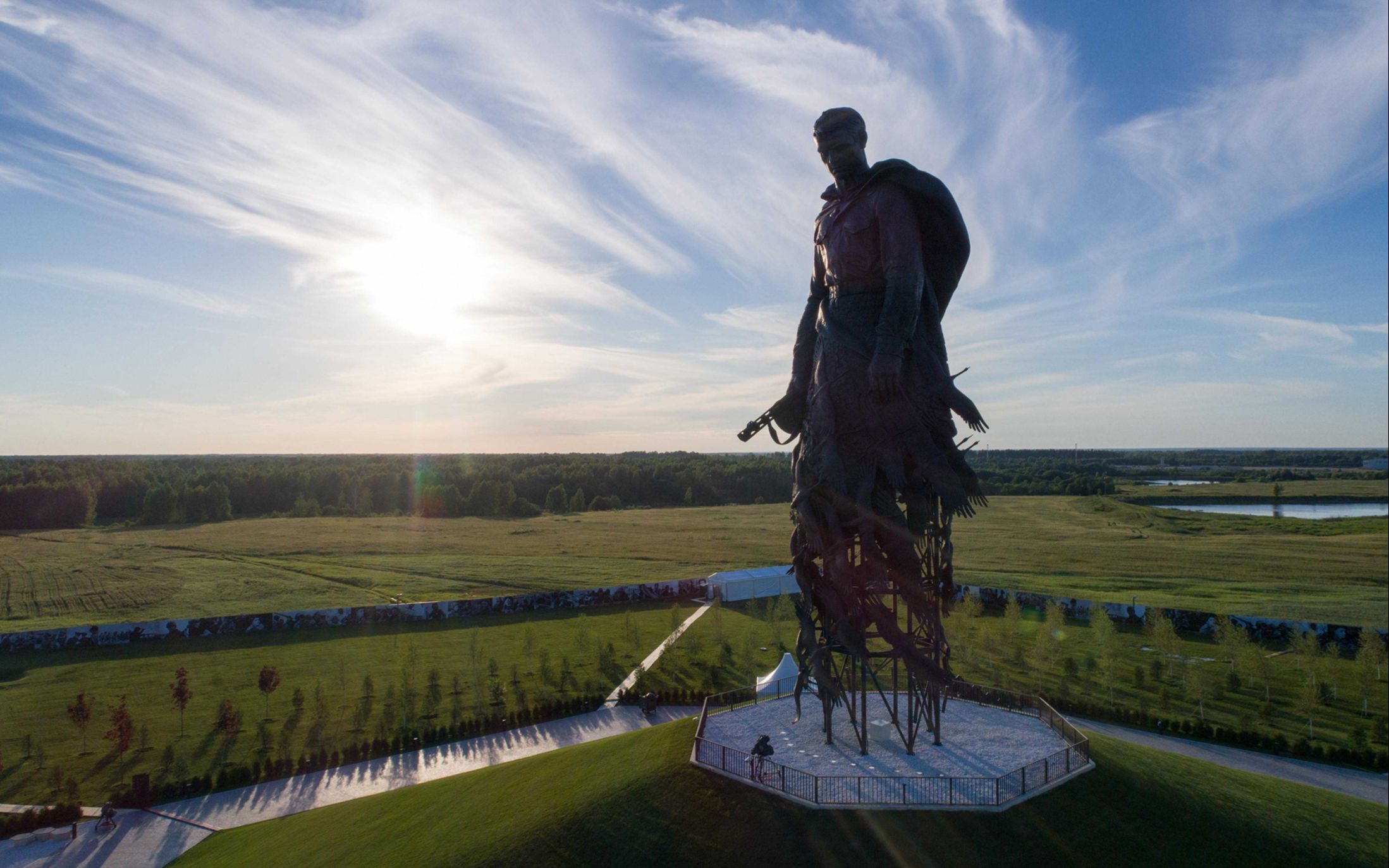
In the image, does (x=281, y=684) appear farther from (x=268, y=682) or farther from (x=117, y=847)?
(x=117, y=847)

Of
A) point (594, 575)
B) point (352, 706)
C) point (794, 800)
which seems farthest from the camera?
point (594, 575)

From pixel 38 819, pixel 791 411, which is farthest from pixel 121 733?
pixel 791 411

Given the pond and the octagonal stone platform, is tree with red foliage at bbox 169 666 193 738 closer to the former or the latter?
the octagonal stone platform

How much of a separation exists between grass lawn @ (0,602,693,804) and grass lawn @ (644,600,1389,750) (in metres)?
3.74

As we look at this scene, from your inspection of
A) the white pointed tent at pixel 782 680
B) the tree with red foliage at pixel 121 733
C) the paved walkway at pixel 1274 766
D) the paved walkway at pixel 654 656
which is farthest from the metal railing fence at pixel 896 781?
the tree with red foliage at pixel 121 733

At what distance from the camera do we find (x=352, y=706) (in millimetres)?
31797

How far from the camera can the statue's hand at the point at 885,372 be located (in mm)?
17062

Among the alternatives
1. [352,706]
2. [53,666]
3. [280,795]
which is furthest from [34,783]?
[53,666]

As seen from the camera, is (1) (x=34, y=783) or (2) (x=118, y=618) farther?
(2) (x=118, y=618)

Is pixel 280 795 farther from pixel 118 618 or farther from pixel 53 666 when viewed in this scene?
pixel 118 618

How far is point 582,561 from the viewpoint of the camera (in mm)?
70562

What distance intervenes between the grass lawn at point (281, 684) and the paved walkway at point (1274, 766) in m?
21.1

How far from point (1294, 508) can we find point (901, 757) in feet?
490

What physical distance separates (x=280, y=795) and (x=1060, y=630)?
37677 mm
